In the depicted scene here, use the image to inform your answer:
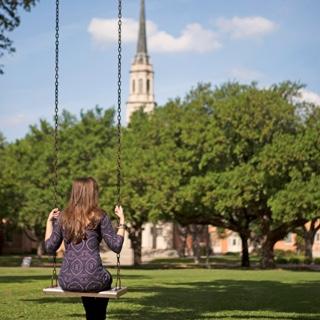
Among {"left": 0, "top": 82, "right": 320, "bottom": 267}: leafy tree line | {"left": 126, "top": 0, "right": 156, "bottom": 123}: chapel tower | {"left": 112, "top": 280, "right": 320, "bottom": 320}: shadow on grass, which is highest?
{"left": 126, "top": 0, "right": 156, "bottom": 123}: chapel tower

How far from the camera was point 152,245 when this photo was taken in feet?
345

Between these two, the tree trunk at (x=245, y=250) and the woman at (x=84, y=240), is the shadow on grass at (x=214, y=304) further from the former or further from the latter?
the tree trunk at (x=245, y=250)

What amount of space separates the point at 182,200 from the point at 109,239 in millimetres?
42394

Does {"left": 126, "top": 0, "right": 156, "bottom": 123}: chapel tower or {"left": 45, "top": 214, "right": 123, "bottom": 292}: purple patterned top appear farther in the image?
{"left": 126, "top": 0, "right": 156, "bottom": 123}: chapel tower

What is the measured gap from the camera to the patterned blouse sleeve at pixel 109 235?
339 inches

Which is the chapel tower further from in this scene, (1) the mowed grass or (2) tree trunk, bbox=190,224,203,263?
(1) the mowed grass

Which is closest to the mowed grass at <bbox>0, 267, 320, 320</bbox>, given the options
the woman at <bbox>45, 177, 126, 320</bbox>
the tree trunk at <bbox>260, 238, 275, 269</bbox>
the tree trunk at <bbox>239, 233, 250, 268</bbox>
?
the woman at <bbox>45, 177, 126, 320</bbox>

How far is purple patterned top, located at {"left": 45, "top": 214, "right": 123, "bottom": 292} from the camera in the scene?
840 cm

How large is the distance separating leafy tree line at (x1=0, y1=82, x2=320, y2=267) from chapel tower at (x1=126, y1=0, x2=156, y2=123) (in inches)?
2921

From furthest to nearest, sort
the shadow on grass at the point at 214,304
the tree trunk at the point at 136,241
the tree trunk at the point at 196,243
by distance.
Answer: the tree trunk at the point at 196,243, the tree trunk at the point at 136,241, the shadow on grass at the point at 214,304

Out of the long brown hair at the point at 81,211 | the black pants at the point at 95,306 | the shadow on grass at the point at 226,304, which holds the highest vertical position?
the long brown hair at the point at 81,211

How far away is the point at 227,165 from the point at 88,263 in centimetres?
4432

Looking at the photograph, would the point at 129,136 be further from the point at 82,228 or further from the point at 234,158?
the point at 82,228

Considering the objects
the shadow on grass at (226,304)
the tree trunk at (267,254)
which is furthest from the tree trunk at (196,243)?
the shadow on grass at (226,304)
